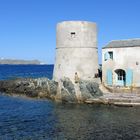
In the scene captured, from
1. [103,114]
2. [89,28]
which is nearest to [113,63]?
[89,28]

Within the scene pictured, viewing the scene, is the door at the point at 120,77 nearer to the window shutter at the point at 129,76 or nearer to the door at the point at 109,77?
the door at the point at 109,77

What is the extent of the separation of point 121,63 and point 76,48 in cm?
451

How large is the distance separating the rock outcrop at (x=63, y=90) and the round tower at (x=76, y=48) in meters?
1.92

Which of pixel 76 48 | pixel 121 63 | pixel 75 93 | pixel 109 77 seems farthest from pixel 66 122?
pixel 76 48

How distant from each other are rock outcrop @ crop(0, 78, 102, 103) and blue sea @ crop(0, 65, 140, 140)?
1.38m

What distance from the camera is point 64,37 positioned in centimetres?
3516

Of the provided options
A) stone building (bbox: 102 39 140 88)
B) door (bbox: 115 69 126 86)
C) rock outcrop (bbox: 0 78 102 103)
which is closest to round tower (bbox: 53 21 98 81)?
stone building (bbox: 102 39 140 88)

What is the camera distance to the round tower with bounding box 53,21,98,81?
34938mm

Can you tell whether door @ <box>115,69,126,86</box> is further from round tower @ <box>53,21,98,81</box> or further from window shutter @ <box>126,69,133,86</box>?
round tower @ <box>53,21,98,81</box>

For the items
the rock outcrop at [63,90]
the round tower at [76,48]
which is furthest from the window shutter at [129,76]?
the round tower at [76,48]

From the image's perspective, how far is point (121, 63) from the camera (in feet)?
112

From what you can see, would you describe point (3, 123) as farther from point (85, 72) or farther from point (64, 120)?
point (85, 72)

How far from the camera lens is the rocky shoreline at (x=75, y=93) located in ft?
96.5

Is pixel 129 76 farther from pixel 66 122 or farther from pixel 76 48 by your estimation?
pixel 66 122
